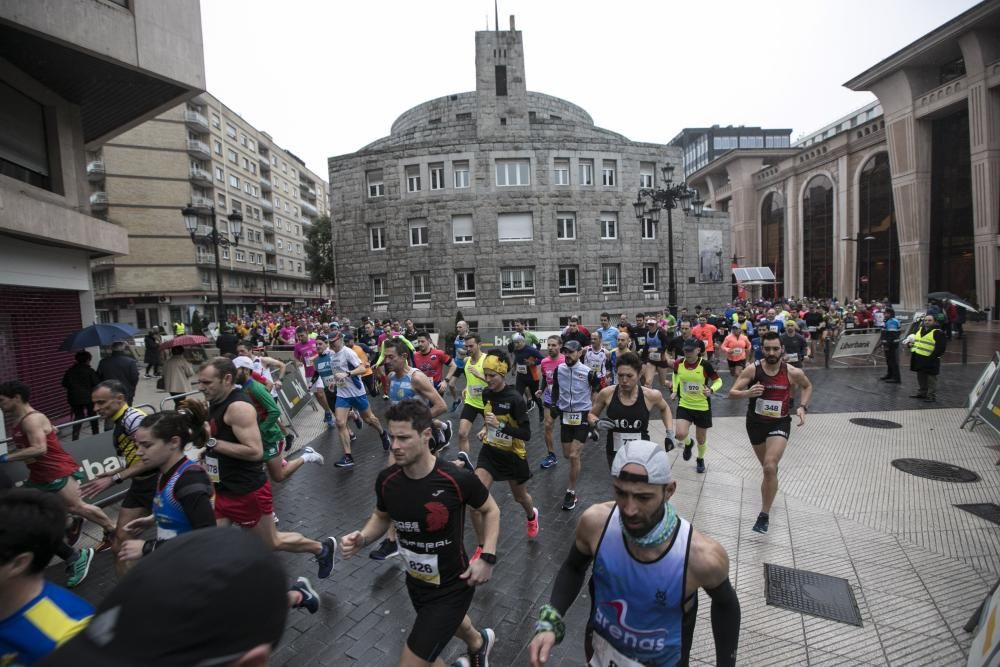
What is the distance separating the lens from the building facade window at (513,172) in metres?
28.2

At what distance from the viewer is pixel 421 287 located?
28547 millimetres

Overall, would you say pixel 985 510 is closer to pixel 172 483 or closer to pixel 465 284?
pixel 172 483

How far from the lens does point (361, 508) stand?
6.29 m

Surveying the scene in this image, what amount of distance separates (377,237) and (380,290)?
3.28 m

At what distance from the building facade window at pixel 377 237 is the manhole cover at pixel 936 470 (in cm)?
2652

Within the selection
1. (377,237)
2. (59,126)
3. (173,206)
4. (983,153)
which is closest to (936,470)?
(59,126)

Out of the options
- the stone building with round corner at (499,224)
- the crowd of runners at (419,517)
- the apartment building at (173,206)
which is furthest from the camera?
the apartment building at (173,206)

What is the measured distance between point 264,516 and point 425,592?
84.9 inches

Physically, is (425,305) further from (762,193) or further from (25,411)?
(762,193)

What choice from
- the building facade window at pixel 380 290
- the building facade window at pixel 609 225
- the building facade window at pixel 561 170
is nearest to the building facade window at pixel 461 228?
the building facade window at pixel 380 290

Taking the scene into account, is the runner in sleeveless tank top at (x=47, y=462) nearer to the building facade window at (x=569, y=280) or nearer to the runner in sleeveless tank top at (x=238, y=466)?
the runner in sleeveless tank top at (x=238, y=466)

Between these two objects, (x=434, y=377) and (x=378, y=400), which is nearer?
(x=434, y=377)

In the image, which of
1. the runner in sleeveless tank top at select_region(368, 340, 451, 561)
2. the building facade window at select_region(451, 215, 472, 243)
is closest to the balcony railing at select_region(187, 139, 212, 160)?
the building facade window at select_region(451, 215, 472, 243)

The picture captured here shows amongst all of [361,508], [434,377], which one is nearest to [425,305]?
[434,377]
